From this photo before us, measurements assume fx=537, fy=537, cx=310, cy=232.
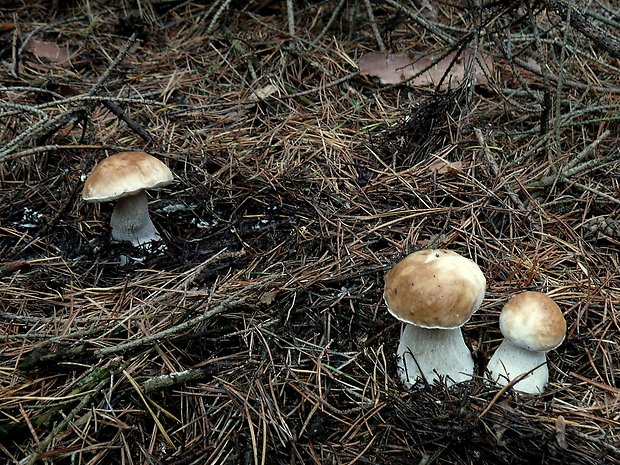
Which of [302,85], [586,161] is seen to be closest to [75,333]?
[302,85]

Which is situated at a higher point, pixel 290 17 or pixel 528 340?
pixel 290 17

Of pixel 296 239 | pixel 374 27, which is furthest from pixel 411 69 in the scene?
pixel 296 239

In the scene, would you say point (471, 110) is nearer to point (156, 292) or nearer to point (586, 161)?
point (586, 161)

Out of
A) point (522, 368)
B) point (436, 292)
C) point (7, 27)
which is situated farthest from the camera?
point (7, 27)

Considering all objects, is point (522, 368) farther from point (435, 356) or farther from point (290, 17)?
point (290, 17)

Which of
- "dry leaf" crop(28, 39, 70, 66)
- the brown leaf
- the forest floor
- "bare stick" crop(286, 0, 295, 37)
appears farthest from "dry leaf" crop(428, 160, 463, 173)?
the brown leaf

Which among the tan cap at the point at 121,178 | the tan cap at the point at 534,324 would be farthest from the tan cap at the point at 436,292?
the tan cap at the point at 121,178

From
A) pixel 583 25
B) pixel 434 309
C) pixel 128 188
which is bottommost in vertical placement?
pixel 128 188
